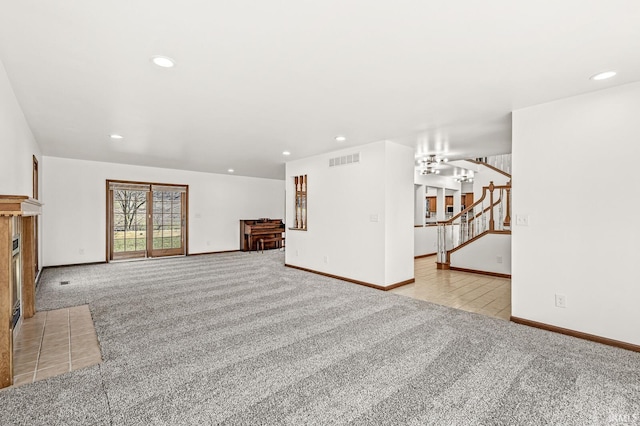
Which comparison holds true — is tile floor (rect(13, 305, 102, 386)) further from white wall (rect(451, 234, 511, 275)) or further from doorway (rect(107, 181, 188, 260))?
white wall (rect(451, 234, 511, 275))

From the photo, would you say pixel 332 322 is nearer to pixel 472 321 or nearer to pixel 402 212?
pixel 472 321

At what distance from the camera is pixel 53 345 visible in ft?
9.41

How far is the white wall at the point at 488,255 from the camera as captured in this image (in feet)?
19.5

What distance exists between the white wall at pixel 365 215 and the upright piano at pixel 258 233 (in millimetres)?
3749

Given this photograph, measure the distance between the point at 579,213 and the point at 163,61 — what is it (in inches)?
157

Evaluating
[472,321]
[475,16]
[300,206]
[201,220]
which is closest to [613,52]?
[475,16]

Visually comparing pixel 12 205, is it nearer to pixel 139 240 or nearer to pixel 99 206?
pixel 99 206

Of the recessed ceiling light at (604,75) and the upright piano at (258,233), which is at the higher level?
the recessed ceiling light at (604,75)

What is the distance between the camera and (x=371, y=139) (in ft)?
15.9

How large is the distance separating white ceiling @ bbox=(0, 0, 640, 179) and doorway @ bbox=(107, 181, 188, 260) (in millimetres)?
3641

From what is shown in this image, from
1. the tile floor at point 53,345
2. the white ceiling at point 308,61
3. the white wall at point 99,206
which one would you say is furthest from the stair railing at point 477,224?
the tile floor at point 53,345

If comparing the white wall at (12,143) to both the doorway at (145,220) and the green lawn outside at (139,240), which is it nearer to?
the doorway at (145,220)

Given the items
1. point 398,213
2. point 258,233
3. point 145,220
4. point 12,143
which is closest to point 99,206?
point 145,220

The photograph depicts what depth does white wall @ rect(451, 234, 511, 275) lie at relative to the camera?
5930 millimetres
